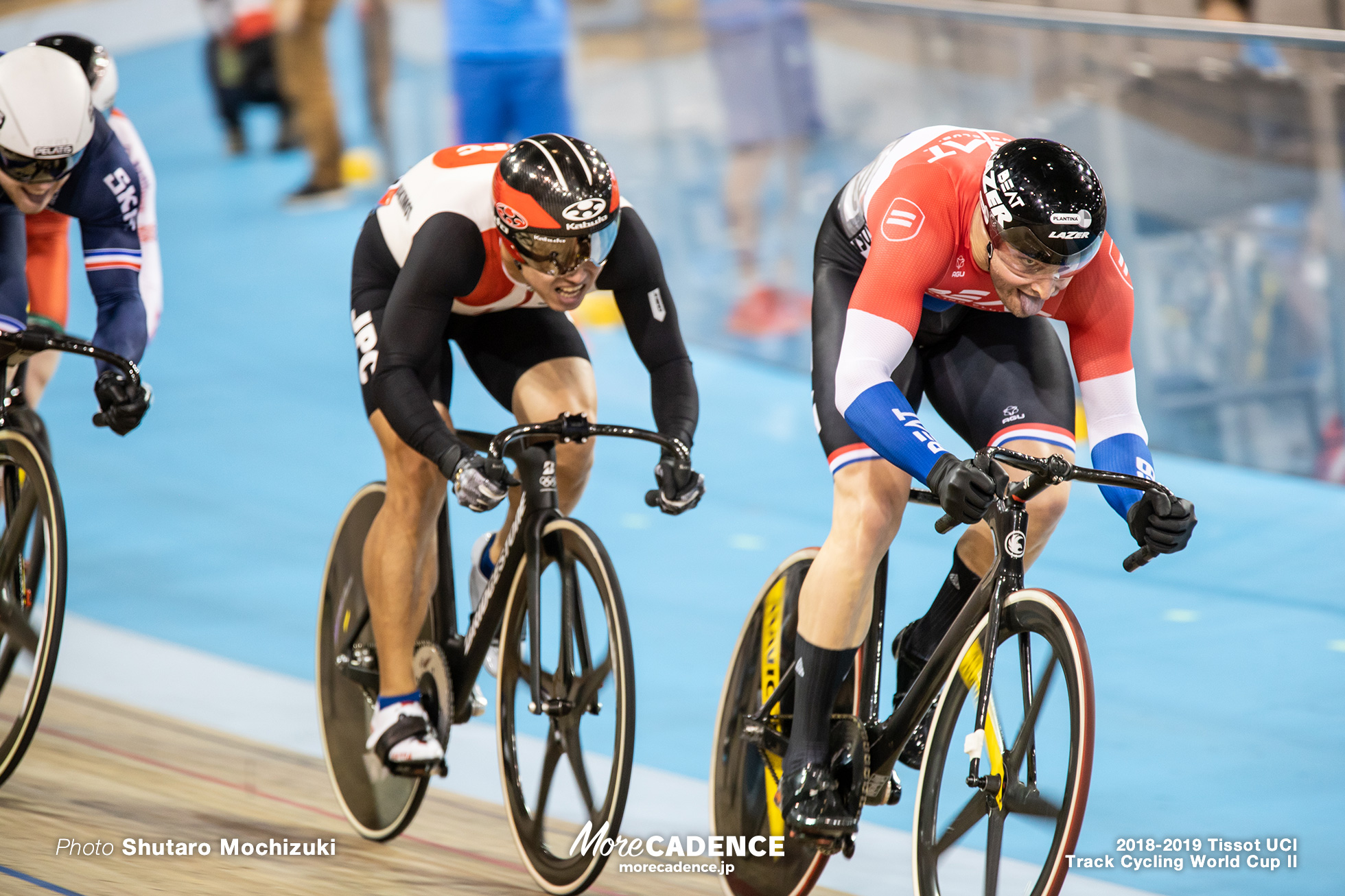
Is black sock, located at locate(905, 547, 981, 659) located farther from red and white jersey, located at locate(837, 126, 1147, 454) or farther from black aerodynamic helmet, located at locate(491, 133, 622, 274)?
black aerodynamic helmet, located at locate(491, 133, 622, 274)

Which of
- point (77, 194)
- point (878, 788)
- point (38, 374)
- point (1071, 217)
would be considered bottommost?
point (878, 788)

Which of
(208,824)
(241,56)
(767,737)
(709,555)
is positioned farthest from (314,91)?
(767,737)

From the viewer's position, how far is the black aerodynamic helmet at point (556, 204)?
3.12m

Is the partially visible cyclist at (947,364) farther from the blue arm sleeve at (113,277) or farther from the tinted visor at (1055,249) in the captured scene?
the blue arm sleeve at (113,277)

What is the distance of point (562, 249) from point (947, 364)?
80 centimetres

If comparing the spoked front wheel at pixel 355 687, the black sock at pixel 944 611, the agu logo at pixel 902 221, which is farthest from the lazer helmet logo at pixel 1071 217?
the spoked front wheel at pixel 355 687

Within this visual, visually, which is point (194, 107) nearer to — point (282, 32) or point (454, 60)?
point (282, 32)

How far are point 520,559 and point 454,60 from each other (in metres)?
4.40

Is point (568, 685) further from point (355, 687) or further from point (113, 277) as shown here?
point (113, 277)

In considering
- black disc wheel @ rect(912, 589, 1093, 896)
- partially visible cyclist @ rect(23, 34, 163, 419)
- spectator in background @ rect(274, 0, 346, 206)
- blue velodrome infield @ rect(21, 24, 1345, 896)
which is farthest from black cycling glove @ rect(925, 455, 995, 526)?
spectator in background @ rect(274, 0, 346, 206)

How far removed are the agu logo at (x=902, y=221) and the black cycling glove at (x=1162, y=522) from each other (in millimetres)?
631

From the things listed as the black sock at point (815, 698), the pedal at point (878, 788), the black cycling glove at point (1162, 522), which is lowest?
the pedal at point (878, 788)

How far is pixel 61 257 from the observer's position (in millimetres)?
4355

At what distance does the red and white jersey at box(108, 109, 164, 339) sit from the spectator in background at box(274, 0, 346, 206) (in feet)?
17.7
